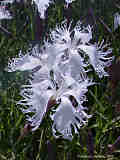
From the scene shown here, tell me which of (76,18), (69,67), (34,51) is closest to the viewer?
(69,67)

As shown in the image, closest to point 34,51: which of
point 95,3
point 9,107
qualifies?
point 9,107

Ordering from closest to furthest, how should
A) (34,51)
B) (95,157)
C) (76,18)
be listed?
(34,51) < (95,157) < (76,18)

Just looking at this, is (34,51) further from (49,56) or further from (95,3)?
(95,3)

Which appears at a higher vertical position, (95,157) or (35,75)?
(35,75)

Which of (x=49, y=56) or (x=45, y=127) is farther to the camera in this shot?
(x=45, y=127)

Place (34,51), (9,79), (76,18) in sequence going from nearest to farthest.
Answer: (34,51)
(9,79)
(76,18)

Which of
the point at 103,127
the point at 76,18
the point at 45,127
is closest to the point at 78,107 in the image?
the point at 45,127

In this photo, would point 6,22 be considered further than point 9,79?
Yes

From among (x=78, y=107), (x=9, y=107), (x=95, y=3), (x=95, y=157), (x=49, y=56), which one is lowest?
(x=95, y=157)

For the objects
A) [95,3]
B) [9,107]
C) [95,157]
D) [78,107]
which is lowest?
[95,157]

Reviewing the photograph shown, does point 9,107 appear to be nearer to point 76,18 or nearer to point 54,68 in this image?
point 54,68
